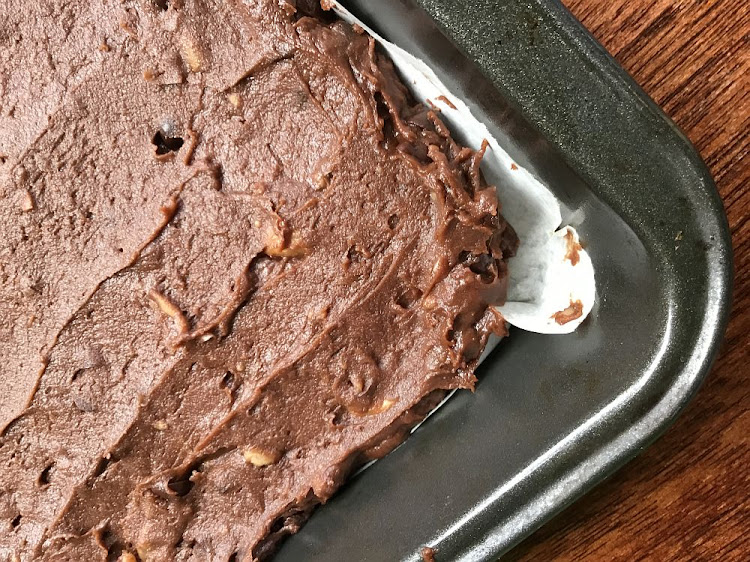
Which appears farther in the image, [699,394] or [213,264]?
[699,394]

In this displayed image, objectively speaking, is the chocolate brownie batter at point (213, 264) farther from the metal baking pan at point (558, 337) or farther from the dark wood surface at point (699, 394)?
the dark wood surface at point (699, 394)

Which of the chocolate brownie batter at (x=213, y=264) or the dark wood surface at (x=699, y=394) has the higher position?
the chocolate brownie batter at (x=213, y=264)

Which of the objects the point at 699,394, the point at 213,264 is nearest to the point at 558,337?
the point at 699,394

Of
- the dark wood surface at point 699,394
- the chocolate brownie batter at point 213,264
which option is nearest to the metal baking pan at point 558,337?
the chocolate brownie batter at point 213,264

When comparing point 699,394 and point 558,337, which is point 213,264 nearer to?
point 558,337

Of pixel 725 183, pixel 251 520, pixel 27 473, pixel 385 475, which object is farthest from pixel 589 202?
pixel 27 473

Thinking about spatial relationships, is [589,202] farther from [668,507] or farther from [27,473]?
[27,473]
